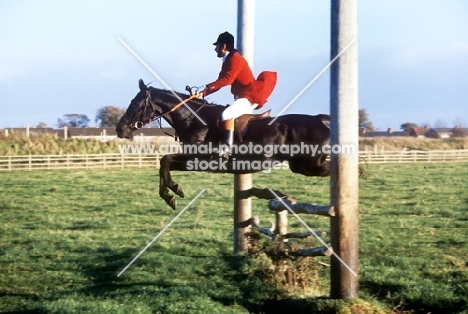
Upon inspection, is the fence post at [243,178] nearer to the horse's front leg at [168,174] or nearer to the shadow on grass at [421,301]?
the horse's front leg at [168,174]

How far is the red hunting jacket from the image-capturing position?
332 inches

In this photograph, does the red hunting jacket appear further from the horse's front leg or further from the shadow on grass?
the shadow on grass

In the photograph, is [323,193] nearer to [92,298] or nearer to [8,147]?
[92,298]

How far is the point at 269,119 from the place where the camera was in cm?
884

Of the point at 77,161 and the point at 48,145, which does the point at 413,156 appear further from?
the point at 48,145

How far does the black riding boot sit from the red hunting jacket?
41 centimetres

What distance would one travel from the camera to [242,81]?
8.64 metres

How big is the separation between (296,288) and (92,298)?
6.97 feet

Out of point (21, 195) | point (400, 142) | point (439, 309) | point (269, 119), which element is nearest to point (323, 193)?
point (21, 195)

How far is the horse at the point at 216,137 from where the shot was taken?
334 inches

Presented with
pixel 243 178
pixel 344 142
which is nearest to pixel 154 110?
pixel 243 178

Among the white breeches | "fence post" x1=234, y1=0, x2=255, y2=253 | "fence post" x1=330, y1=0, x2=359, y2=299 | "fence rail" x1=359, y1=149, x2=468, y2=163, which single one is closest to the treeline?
"fence rail" x1=359, y1=149, x2=468, y2=163

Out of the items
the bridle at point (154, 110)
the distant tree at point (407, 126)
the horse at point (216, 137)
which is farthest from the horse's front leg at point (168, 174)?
the distant tree at point (407, 126)

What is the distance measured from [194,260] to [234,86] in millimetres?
2461
